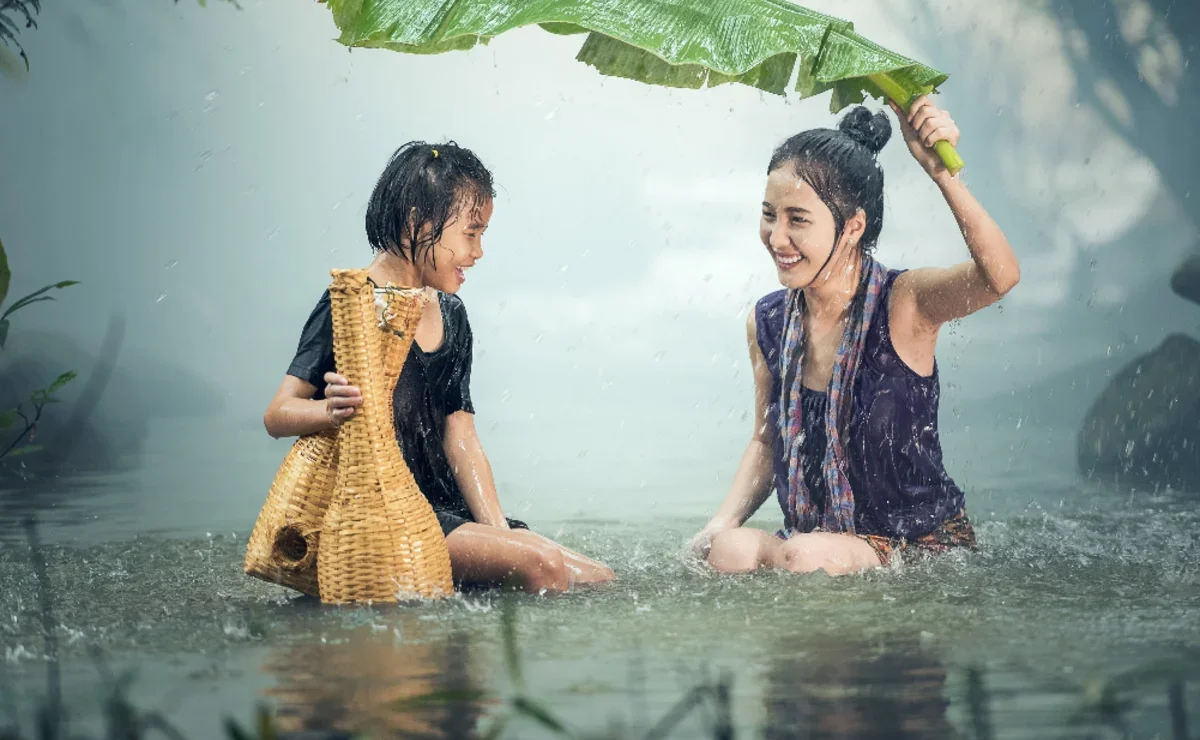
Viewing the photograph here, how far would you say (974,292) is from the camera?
118 inches

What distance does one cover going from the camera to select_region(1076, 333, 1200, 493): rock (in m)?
6.17

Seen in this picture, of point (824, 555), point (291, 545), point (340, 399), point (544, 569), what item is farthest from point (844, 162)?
point (291, 545)

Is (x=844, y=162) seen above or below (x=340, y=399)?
above

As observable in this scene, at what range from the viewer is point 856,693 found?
1.91 m

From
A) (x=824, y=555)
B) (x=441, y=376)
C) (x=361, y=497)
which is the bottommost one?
A: (x=824, y=555)

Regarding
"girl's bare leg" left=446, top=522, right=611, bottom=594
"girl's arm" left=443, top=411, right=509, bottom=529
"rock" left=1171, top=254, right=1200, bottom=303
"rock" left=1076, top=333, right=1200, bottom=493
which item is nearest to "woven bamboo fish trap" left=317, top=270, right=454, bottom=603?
"girl's bare leg" left=446, top=522, right=611, bottom=594

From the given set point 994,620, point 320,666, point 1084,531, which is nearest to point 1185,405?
point 1084,531

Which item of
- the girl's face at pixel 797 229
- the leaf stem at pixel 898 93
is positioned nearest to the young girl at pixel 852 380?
the girl's face at pixel 797 229

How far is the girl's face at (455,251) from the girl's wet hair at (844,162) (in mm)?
781

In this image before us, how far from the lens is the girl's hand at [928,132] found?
9.49 ft

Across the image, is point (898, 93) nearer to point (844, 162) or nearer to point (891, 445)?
point (844, 162)

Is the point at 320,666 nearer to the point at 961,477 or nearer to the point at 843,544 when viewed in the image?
the point at 843,544

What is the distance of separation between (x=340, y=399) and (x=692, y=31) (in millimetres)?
1080

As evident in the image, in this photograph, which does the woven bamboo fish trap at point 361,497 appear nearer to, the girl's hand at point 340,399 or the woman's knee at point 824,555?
the girl's hand at point 340,399
